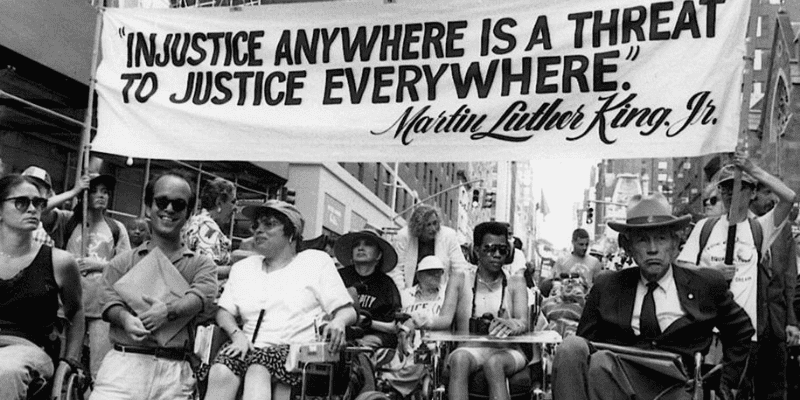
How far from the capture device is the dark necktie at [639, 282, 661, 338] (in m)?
4.76

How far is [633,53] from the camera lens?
6.00 meters

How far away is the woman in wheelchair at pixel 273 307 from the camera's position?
4.98 metres

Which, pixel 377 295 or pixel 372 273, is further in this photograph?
pixel 372 273

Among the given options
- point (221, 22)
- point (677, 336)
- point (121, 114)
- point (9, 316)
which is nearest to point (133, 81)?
point (121, 114)

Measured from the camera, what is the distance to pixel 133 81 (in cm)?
711

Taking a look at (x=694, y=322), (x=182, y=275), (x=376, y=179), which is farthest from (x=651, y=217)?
(x=376, y=179)

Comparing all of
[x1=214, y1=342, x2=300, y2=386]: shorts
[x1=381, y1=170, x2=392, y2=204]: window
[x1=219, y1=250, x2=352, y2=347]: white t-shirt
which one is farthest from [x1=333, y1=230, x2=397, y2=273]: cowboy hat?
[x1=381, y1=170, x2=392, y2=204]: window

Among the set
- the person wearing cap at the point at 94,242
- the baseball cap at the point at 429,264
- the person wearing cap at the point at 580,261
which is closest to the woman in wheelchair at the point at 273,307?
the person wearing cap at the point at 94,242

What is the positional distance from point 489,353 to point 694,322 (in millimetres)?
1819

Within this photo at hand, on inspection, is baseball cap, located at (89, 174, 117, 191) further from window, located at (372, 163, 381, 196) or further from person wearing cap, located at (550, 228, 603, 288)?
window, located at (372, 163, 381, 196)

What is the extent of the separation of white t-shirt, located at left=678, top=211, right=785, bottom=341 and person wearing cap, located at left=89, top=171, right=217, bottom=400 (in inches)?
126

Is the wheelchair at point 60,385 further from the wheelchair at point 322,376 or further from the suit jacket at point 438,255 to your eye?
the suit jacket at point 438,255

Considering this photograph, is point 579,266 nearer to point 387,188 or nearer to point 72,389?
point 72,389

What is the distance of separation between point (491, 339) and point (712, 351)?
1.73 metres
